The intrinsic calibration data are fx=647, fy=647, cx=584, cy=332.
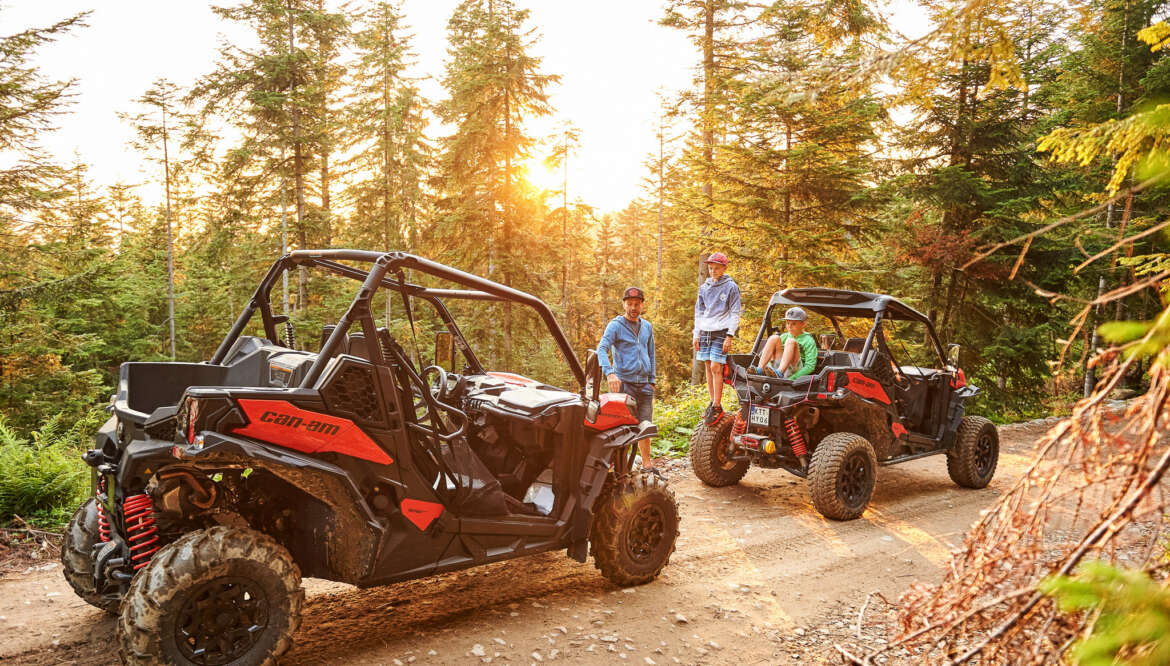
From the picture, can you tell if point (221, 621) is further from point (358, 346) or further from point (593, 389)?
point (593, 389)

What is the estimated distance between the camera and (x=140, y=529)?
10.4 feet

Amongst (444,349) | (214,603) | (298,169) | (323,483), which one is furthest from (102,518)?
(298,169)

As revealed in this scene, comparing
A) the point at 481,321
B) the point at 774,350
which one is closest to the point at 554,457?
the point at 774,350

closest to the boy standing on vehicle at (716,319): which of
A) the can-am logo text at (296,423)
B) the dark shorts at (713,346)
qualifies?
the dark shorts at (713,346)

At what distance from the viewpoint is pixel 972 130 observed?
12633 millimetres

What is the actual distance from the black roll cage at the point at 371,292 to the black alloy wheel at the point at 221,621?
1020mm

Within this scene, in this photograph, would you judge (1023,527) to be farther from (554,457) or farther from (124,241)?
(124,241)

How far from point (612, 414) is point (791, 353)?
3095 mm

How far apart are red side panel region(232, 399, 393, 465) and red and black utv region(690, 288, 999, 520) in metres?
4.42

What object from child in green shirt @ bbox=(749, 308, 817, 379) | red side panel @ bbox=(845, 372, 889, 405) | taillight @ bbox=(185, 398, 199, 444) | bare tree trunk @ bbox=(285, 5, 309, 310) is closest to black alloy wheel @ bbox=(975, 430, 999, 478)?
red side panel @ bbox=(845, 372, 889, 405)

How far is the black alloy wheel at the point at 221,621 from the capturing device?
2.99m

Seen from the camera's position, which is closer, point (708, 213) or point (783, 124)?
point (783, 124)

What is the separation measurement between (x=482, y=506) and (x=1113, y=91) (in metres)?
17.1

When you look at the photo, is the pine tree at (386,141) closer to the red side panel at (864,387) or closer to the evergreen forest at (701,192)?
the evergreen forest at (701,192)
